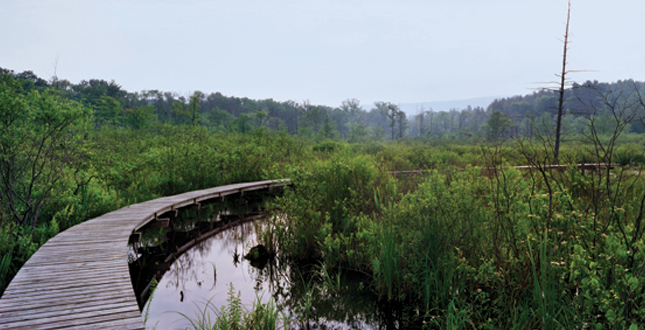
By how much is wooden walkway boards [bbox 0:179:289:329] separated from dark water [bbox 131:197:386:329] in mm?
380

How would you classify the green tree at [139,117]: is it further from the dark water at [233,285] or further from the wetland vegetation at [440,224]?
the dark water at [233,285]

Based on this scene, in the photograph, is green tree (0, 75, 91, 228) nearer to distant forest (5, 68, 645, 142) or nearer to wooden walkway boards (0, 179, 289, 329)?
wooden walkway boards (0, 179, 289, 329)

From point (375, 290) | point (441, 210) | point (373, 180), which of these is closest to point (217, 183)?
point (373, 180)

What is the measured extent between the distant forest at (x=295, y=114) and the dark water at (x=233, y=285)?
3.34 meters

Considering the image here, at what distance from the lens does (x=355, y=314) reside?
3.76 meters

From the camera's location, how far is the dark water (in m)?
3.69

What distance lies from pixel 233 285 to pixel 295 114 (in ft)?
210

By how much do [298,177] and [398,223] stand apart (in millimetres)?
2162

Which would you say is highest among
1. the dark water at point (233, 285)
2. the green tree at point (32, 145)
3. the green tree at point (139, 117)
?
the green tree at point (139, 117)

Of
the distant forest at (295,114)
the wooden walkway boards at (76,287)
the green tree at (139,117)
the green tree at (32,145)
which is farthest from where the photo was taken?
the distant forest at (295,114)

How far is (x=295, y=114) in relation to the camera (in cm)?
6744

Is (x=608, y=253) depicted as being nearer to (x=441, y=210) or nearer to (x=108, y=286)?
(x=441, y=210)

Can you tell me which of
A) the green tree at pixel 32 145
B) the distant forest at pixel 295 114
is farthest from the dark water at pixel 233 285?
the distant forest at pixel 295 114

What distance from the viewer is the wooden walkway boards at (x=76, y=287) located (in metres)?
2.38
